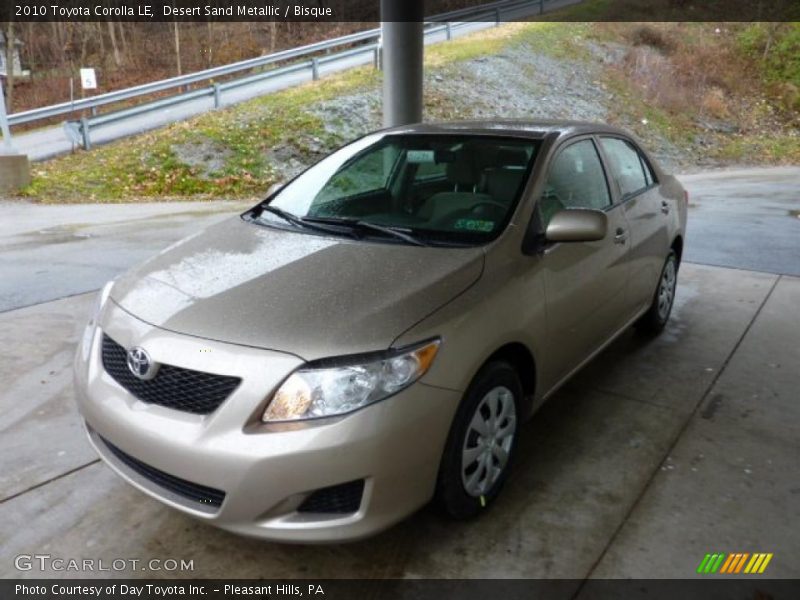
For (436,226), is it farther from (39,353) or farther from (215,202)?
(215,202)

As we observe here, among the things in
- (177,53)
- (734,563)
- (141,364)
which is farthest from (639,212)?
(177,53)

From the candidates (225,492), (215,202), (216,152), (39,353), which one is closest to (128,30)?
(216,152)

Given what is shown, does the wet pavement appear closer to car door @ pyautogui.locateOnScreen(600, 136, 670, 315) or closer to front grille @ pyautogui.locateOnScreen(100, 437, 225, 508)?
front grille @ pyautogui.locateOnScreen(100, 437, 225, 508)

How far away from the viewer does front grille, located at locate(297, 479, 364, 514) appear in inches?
89.4

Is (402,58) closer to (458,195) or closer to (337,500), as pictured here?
(458,195)

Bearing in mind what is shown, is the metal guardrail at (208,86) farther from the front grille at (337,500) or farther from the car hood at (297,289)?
the front grille at (337,500)

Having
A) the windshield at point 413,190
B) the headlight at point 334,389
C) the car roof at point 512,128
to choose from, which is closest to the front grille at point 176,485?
the headlight at point 334,389

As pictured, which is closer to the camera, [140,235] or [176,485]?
[176,485]

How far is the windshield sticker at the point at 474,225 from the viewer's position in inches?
121

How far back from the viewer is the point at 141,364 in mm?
2436

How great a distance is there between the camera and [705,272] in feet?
21.3

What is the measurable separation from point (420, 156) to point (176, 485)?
7.21ft

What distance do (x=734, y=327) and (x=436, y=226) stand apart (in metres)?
2.99

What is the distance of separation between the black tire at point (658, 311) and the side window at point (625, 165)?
0.67 m
